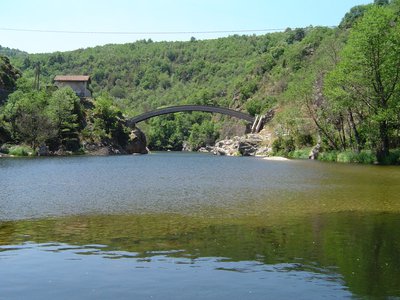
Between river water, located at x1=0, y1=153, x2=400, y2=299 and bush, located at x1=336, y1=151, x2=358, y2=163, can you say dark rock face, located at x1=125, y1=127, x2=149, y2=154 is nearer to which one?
bush, located at x1=336, y1=151, x2=358, y2=163

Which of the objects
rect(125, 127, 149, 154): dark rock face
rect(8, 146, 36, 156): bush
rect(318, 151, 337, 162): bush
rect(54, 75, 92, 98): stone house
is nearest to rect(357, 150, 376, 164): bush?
rect(318, 151, 337, 162): bush

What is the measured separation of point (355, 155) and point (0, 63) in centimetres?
8985

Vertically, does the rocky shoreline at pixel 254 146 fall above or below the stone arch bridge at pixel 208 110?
below

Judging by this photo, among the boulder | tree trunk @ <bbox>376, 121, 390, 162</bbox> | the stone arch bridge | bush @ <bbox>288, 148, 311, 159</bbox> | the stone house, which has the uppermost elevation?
the stone house

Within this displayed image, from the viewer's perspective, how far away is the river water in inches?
433

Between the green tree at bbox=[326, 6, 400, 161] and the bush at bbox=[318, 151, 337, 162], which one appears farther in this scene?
the bush at bbox=[318, 151, 337, 162]

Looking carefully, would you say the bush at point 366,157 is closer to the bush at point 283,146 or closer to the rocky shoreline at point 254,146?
the bush at point 283,146

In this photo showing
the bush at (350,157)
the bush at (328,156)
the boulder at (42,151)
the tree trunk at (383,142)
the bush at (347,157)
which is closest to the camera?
the tree trunk at (383,142)

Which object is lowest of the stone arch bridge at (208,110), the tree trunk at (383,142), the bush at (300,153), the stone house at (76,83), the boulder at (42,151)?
the boulder at (42,151)

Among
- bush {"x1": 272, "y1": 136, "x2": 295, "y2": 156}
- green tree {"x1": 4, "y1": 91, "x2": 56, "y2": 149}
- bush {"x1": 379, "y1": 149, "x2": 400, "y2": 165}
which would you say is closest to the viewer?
bush {"x1": 379, "y1": 149, "x2": 400, "y2": 165}

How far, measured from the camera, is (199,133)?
197750 millimetres

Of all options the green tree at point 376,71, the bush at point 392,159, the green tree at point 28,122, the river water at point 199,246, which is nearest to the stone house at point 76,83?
the green tree at point 28,122

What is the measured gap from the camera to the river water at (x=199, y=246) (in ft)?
36.1

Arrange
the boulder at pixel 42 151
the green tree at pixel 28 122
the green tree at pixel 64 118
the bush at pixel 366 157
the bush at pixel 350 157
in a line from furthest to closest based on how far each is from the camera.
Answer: the green tree at pixel 64 118 < the boulder at pixel 42 151 < the green tree at pixel 28 122 < the bush at pixel 350 157 < the bush at pixel 366 157
